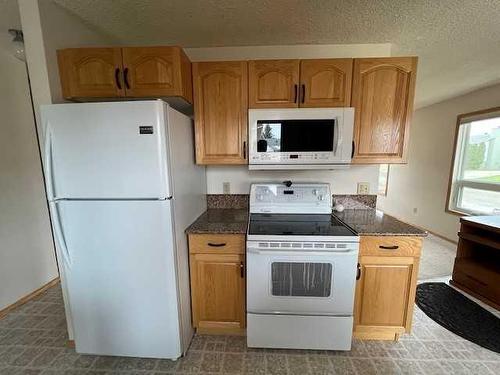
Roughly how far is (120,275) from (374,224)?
74.7 inches

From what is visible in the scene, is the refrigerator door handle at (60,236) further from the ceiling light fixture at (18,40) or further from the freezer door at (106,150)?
the ceiling light fixture at (18,40)

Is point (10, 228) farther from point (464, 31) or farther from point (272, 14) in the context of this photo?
point (464, 31)

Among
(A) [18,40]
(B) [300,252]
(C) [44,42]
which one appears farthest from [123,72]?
(B) [300,252]

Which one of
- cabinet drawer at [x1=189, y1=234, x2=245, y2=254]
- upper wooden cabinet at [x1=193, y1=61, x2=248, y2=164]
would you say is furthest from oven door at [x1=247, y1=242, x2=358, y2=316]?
upper wooden cabinet at [x1=193, y1=61, x2=248, y2=164]

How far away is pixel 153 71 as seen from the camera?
154 cm

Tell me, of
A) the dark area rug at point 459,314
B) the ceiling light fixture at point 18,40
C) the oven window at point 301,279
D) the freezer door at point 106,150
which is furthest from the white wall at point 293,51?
the dark area rug at point 459,314

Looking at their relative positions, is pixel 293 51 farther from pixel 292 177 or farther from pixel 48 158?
pixel 48 158

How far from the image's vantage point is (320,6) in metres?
1.51

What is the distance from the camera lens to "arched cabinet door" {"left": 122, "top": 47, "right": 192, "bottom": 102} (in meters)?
1.52

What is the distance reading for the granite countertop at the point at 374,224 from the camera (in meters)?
1.53

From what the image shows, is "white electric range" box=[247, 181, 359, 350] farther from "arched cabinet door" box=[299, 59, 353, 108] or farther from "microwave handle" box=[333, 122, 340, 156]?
"arched cabinet door" box=[299, 59, 353, 108]

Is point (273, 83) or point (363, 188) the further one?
point (363, 188)

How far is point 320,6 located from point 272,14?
34 cm

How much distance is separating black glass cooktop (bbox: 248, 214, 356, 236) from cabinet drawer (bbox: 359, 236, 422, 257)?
149 mm
